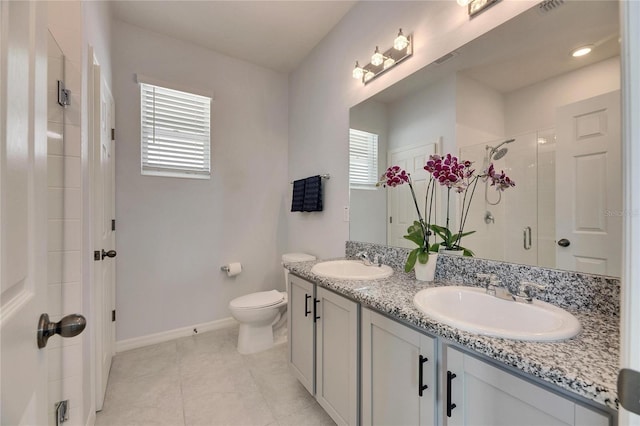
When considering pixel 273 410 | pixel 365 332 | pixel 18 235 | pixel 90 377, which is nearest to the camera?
pixel 18 235

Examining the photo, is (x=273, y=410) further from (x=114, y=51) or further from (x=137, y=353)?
(x=114, y=51)

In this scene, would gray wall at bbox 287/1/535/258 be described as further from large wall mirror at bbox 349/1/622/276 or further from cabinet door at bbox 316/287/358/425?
cabinet door at bbox 316/287/358/425

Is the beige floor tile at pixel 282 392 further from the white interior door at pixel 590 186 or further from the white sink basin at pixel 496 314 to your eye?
the white interior door at pixel 590 186

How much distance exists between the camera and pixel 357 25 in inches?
79.9

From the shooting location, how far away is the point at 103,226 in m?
1.68

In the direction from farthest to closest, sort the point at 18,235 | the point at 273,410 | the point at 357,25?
1. the point at 357,25
2. the point at 273,410
3. the point at 18,235

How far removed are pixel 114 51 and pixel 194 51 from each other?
2.07ft

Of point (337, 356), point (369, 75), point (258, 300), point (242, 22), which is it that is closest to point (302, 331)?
point (337, 356)

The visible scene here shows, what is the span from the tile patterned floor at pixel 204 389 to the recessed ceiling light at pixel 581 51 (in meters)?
2.04

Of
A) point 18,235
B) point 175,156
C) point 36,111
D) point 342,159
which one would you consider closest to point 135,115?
point 175,156

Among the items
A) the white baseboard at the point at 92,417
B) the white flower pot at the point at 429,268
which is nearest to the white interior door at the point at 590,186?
the white flower pot at the point at 429,268

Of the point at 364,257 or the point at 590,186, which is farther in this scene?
the point at 364,257

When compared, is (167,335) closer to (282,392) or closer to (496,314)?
(282,392)

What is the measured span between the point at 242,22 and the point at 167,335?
277 cm
